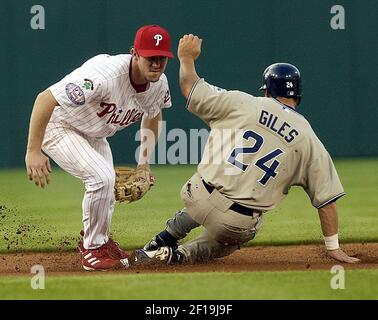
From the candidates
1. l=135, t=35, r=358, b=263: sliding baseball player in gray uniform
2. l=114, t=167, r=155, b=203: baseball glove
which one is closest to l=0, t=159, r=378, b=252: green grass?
l=114, t=167, r=155, b=203: baseball glove

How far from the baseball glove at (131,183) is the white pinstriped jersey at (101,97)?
302 mm

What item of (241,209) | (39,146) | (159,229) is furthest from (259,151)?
(159,229)

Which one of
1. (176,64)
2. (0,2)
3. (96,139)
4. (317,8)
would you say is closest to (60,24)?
(0,2)

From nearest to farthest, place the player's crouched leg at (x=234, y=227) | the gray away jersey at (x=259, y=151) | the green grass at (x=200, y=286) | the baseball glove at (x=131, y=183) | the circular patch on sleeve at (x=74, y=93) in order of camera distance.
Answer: the green grass at (x=200, y=286) → the gray away jersey at (x=259, y=151) → the player's crouched leg at (x=234, y=227) → the circular patch on sleeve at (x=74, y=93) → the baseball glove at (x=131, y=183)

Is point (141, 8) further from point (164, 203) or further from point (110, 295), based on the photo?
point (110, 295)

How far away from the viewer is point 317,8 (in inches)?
477

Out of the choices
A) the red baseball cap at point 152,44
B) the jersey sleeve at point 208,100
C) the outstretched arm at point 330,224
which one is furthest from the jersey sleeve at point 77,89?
the outstretched arm at point 330,224

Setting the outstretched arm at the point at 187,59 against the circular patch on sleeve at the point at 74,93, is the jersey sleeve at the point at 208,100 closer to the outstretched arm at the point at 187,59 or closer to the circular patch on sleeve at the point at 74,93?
the outstretched arm at the point at 187,59

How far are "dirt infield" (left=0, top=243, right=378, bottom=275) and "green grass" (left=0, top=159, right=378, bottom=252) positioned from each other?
29 cm

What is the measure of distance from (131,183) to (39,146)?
77 centimetres

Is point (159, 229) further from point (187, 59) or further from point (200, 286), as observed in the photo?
point (200, 286)

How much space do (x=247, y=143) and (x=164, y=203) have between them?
3.78 metres

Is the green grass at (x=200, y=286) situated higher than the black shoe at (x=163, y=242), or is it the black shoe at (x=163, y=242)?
the green grass at (x=200, y=286)

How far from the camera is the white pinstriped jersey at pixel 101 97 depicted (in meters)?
5.36
